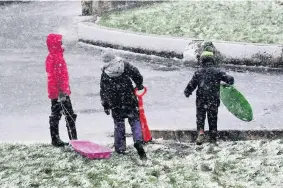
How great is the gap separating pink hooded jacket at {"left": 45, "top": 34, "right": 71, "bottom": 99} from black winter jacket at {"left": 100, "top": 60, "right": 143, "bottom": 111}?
2.03 feet

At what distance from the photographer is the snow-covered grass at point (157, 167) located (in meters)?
5.86

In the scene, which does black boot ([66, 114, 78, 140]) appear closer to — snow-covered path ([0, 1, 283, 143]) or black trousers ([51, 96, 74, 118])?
black trousers ([51, 96, 74, 118])

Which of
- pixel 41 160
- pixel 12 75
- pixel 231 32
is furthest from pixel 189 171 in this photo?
pixel 231 32

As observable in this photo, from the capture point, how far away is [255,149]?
22.1 ft

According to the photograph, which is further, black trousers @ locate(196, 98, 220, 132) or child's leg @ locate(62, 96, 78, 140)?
black trousers @ locate(196, 98, 220, 132)

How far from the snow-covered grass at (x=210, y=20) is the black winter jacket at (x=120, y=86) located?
22.9 feet

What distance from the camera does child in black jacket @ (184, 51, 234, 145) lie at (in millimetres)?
7234

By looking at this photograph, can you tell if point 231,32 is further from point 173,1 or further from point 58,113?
point 58,113

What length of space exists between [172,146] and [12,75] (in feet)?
19.0

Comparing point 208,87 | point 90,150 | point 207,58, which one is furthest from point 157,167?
point 207,58

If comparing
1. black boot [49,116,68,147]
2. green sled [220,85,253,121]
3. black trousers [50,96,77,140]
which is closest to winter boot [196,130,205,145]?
green sled [220,85,253,121]

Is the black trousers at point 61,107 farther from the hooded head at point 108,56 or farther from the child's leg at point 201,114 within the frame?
the child's leg at point 201,114

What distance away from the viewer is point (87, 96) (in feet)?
33.5

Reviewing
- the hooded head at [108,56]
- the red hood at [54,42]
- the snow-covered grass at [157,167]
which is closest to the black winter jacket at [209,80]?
the snow-covered grass at [157,167]
